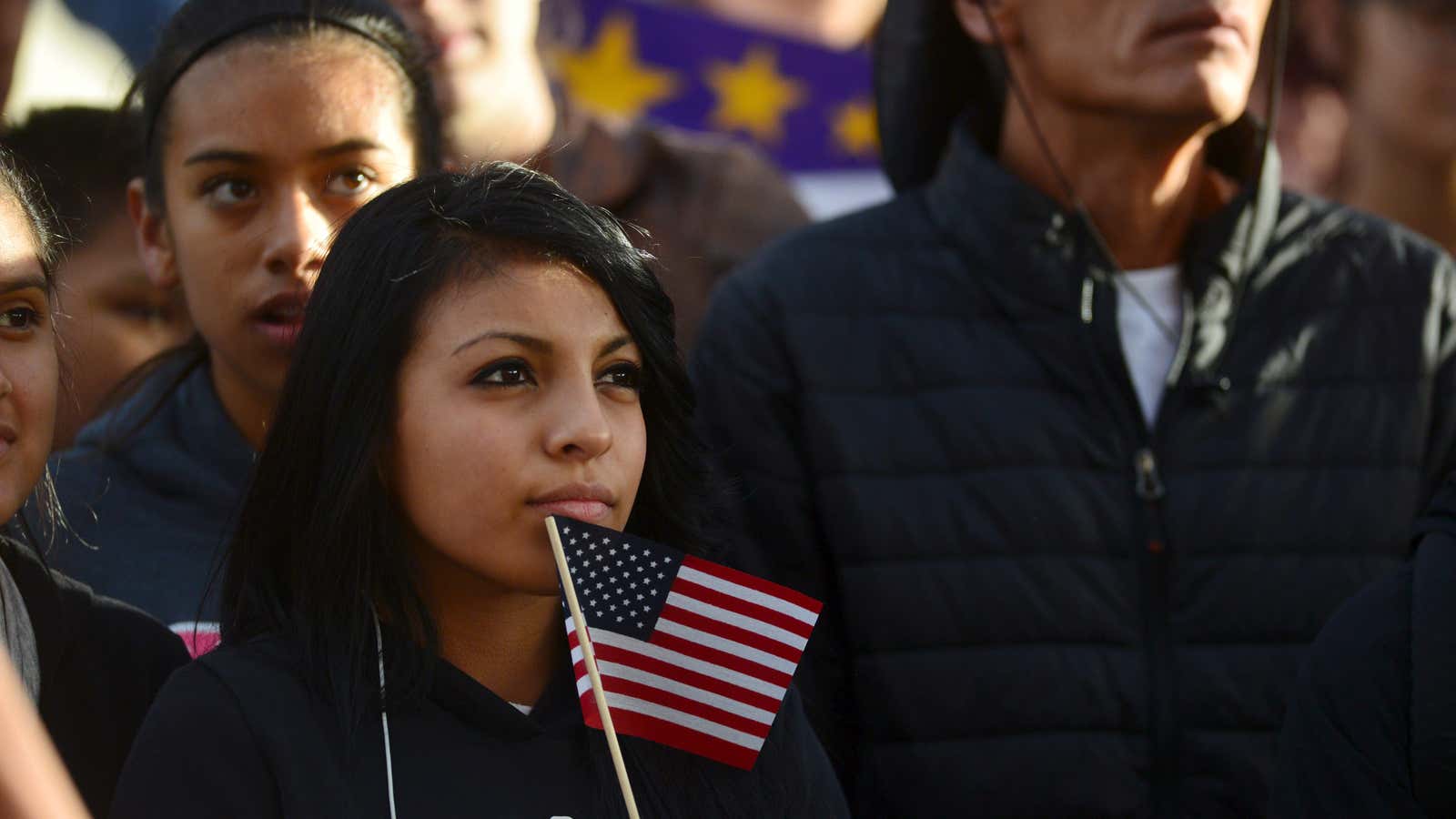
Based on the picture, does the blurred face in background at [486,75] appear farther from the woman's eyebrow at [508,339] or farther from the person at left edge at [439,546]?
the woman's eyebrow at [508,339]

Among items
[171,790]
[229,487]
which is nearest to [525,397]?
[171,790]

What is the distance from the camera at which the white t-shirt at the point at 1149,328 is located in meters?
3.53

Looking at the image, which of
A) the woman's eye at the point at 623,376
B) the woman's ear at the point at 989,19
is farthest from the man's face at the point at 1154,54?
the woman's eye at the point at 623,376

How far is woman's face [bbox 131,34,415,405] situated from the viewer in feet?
10.5

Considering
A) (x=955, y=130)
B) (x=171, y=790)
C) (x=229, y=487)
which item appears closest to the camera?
(x=171, y=790)

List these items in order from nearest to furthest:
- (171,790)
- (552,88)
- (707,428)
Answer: (171,790), (707,428), (552,88)

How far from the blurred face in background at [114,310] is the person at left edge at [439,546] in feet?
5.08

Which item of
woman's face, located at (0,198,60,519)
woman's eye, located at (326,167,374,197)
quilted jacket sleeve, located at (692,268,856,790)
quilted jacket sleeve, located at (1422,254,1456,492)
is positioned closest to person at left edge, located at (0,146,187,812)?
woman's face, located at (0,198,60,519)

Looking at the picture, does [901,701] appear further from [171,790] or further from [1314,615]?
[171,790]

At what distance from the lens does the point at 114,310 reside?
415 centimetres

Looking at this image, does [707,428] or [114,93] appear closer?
[707,428]

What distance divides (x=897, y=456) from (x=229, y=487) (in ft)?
3.63

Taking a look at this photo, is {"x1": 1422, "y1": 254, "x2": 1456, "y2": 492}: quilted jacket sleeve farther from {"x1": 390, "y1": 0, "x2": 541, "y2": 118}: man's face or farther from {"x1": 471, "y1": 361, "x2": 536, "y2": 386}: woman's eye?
{"x1": 390, "y1": 0, "x2": 541, "y2": 118}: man's face

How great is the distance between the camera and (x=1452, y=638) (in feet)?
7.97
